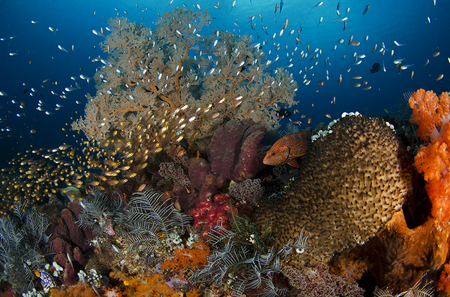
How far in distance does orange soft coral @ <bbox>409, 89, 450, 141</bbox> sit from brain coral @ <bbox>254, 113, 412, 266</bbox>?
0.54m

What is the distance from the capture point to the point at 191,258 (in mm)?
3102

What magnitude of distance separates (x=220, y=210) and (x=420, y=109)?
3.49 metres

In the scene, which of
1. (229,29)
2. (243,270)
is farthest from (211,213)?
(229,29)

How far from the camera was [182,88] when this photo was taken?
20.8 ft

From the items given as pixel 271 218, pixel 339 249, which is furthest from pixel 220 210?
pixel 339 249

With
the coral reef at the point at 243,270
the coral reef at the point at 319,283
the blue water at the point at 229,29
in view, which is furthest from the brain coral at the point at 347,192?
the blue water at the point at 229,29

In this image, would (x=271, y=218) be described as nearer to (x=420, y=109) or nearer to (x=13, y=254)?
(x=420, y=109)

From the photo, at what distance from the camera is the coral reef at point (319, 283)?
234 cm

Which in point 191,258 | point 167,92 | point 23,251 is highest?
point 167,92

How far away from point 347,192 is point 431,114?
5.70ft

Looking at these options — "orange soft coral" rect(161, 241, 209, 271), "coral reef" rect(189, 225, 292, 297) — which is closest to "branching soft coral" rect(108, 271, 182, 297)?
"orange soft coral" rect(161, 241, 209, 271)

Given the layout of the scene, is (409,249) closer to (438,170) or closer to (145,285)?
(438,170)

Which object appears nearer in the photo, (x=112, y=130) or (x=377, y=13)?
(x=112, y=130)

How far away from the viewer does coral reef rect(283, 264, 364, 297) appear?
2338 mm
